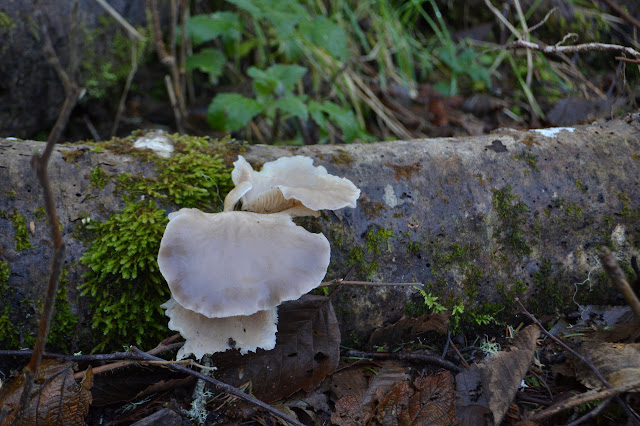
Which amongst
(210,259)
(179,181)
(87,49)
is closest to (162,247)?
(210,259)

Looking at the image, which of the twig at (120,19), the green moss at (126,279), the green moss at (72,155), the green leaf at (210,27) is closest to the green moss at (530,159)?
the green moss at (126,279)

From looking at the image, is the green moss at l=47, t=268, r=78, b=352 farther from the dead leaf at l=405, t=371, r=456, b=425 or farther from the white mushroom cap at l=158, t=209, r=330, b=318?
the dead leaf at l=405, t=371, r=456, b=425

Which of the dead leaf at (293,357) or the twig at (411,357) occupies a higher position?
the dead leaf at (293,357)

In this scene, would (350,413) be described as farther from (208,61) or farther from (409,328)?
(208,61)

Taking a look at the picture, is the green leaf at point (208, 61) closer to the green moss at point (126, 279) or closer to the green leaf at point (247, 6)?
the green leaf at point (247, 6)

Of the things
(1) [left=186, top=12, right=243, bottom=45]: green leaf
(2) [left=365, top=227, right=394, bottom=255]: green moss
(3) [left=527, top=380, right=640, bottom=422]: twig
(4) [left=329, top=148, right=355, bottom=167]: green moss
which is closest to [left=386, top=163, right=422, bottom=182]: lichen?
(4) [left=329, top=148, right=355, bottom=167]: green moss

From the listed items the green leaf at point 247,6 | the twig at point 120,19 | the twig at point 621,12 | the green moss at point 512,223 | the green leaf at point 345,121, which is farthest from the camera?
the twig at point 120,19

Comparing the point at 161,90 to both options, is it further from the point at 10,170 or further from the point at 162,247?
the point at 162,247
